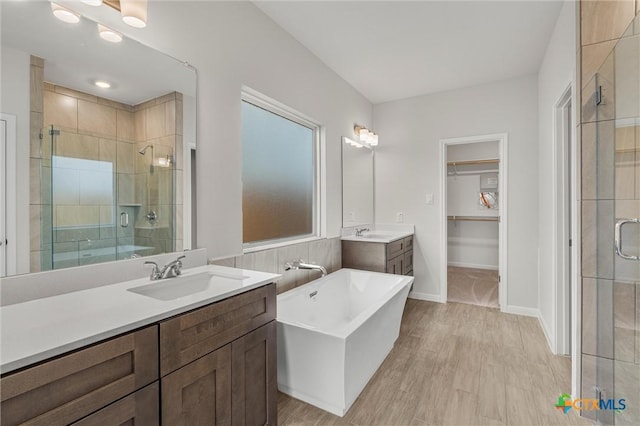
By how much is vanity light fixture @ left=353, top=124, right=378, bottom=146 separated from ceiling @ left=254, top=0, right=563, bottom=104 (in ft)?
1.74

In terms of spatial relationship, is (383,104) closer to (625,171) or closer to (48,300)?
(625,171)

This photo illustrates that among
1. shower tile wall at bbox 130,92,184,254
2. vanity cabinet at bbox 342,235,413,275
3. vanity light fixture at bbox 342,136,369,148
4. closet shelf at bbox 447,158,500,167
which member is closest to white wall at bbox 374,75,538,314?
vanity light fixture at bbox 342,136,369,148

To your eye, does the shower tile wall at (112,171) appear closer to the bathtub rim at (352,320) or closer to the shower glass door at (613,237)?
the bathtub rim at (352,320)

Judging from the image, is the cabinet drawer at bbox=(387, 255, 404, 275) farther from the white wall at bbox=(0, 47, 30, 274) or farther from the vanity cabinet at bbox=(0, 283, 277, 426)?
the white wall at bbox=(0, 47, 30, 274)

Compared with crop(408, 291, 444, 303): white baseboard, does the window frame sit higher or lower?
higher

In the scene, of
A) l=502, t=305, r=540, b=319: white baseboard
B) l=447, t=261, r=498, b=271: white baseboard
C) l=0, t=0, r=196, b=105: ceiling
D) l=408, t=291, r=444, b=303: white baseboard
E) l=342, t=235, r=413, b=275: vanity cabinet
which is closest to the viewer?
l=0, t=0, r=196, b=105: ceiling

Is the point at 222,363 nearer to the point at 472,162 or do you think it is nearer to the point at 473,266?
the point at 472,162

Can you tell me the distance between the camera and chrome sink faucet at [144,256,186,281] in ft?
4.87

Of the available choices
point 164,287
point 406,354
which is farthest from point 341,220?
point 164,287

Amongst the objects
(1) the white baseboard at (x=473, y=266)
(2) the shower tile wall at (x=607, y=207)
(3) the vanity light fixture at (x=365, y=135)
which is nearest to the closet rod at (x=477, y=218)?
(1) the white baseboard at (x=473, y=266)

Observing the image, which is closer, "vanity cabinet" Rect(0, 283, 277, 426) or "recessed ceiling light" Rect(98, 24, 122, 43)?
"vanity cabinet" Rect(0, 283, 277, 426)

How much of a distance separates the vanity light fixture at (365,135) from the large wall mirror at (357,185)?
0.34 feet

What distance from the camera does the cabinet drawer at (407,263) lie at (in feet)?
12.2

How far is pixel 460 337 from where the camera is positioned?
9.31 ft
